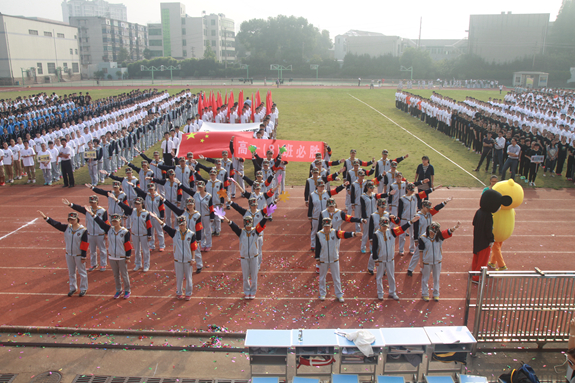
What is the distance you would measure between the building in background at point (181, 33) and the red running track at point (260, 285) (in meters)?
93.1

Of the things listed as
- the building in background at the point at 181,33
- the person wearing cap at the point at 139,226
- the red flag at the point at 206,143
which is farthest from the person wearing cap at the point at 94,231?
the building in background at the point at 181,33

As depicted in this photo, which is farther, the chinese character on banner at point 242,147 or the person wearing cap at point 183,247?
the chinese character on banner at point 242,147

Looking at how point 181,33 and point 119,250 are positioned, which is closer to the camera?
point 119,250

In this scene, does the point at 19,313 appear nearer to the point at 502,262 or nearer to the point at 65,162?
the point at 65,162

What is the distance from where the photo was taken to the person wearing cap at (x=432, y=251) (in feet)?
27.9

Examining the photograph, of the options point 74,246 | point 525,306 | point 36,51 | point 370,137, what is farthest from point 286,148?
point 36,51

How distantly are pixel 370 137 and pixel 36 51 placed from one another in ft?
215

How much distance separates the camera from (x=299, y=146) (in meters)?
15.0

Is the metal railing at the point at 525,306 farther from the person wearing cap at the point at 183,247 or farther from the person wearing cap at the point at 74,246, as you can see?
the person wearing cap at the point at 74,246

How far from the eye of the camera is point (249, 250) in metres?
8.68

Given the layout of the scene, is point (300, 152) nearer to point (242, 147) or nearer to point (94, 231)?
point (242, 147)

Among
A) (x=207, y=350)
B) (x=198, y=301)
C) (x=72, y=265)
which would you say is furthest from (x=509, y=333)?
(x=72, y=265)

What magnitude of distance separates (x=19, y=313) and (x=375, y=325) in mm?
7052

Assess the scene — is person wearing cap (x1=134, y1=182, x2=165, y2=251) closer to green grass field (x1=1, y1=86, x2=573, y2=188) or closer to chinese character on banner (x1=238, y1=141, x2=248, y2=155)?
chinese character on banner (x1=238, y1=141, x2=248, y2=155)
